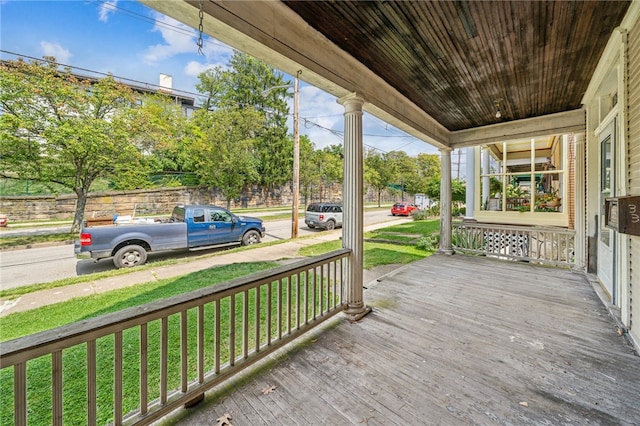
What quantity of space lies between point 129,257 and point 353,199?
17.7 feet

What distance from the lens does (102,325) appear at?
3.91 ft

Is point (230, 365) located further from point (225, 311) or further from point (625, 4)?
point (625, 4)

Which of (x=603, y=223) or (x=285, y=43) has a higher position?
(x=285, y=43)

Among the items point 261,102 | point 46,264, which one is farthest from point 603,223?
point 261,102

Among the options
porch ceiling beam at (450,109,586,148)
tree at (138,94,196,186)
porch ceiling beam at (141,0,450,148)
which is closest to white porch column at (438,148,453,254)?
porch ceiling beam at (450,109,586,148)

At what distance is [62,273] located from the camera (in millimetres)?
4926

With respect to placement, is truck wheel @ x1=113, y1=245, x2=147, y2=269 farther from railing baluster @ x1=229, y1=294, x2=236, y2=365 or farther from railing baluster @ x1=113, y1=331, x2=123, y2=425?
railing baluster @ x1=113, y1=331, x2=123, y2=425

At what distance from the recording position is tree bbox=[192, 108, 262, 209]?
12.5 meters

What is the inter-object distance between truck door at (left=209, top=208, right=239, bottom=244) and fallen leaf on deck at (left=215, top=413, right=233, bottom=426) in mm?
5909

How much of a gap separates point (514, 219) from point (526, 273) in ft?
6.84

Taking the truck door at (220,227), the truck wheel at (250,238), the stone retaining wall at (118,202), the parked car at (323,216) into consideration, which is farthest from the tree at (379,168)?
the truck door at (220,227)

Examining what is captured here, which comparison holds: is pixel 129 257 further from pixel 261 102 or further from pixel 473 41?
pixel 261 102

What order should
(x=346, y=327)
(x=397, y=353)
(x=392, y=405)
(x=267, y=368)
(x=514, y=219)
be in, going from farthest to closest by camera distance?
(x=514, y=219) < (x=346, y=327) < (x=397, y=353) < (x=267, y=368) < (x=392, y=405)

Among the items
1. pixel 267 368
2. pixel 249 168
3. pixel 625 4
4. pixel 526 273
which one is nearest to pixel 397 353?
pixel 267 368
